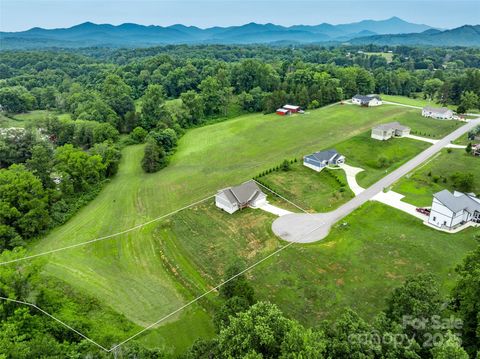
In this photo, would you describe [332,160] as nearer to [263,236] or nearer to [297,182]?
[297,182]

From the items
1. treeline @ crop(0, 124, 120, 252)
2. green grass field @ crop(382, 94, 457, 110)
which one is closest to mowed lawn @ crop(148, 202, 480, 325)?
treeline @ crop(0, 124, 120, 252)

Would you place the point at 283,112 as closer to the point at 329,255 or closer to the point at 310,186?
the point at 310,186

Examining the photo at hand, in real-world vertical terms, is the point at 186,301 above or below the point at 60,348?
below

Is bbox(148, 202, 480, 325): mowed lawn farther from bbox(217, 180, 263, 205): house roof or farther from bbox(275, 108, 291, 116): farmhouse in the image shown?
bbox(275, 108, 291, 116): farmhouse

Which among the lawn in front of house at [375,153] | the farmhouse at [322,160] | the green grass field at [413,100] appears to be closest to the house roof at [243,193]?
the farmhouse at [322,160]

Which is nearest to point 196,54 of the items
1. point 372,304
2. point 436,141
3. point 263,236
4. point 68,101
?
point 68,101

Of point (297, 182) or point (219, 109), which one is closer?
point (297, 182)
